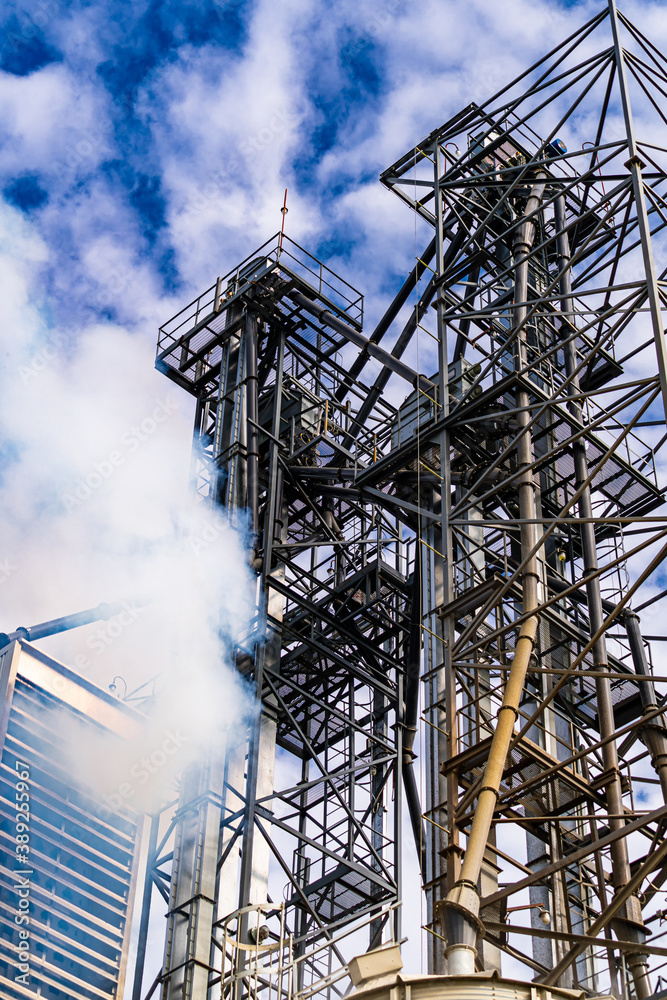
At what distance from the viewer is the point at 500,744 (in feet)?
69.9

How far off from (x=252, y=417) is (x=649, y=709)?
12238 mm

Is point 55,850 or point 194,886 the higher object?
point 55,850

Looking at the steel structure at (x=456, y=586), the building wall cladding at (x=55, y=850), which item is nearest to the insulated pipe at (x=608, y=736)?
the steel structure at (x=456, y=586)

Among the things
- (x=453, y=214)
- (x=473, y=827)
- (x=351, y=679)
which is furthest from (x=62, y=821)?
(x=473, y=827)

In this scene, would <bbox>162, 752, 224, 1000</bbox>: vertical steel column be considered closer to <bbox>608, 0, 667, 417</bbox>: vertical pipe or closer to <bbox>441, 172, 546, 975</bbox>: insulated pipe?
<bbox>441, 172, 546, 975</bbox>: insulated pipe

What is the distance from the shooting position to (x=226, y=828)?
27906 millimetres

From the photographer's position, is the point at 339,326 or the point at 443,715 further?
the point at 339,326

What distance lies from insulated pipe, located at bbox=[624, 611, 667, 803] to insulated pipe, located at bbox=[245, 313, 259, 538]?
863cm

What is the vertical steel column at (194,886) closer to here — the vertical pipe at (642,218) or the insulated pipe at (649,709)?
the insulated pipe at (649,709)

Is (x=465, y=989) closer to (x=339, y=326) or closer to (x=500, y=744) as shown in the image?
(x=500, y=744)

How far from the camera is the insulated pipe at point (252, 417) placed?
31.6 metres

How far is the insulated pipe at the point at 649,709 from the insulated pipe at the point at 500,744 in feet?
8.34

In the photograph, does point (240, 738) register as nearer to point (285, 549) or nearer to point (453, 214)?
point (285, 549)

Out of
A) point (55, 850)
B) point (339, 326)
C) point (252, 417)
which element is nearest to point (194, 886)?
point (252, 417)
